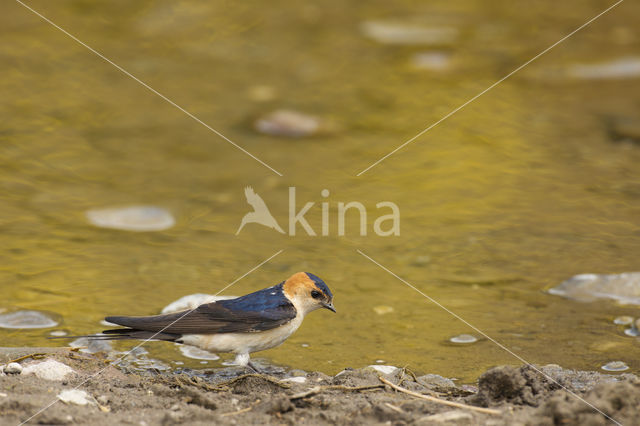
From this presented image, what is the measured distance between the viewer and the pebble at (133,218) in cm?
651

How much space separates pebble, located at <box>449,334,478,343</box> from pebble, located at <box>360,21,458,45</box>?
7345 millimetres

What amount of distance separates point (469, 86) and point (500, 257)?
4637 mm

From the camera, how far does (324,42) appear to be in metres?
11.4

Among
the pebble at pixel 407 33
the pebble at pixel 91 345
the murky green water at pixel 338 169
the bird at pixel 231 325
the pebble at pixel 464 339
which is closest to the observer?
the bird at pixel 231 325

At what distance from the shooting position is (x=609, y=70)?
10727 millimetres

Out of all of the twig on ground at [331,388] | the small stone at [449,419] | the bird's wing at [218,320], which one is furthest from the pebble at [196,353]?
the small stone at [449,419]

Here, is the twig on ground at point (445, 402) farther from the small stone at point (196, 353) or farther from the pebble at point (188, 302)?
the pebble at point (188, 302)

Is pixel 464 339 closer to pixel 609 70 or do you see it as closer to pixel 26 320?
pixel 26 320

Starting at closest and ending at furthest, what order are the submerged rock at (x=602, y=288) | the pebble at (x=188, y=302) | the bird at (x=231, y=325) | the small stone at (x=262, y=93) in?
the bird at (x=231, y=325), the pebble at (x=188, y=302), the submerged rock at (x=602, y=288), the small stone at (x=262, y=93)

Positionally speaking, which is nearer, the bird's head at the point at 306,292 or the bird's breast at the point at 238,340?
the bird's breast at the point at 238,340

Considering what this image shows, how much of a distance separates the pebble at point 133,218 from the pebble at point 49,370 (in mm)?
2786

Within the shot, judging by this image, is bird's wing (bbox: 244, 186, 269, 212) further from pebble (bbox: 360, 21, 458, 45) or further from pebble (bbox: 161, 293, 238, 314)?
pebble (bbox: 360, 21, 458, 45)

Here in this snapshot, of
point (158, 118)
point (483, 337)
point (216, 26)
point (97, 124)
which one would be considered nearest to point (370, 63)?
point (216, 26)

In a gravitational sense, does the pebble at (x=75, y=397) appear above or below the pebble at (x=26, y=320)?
below
